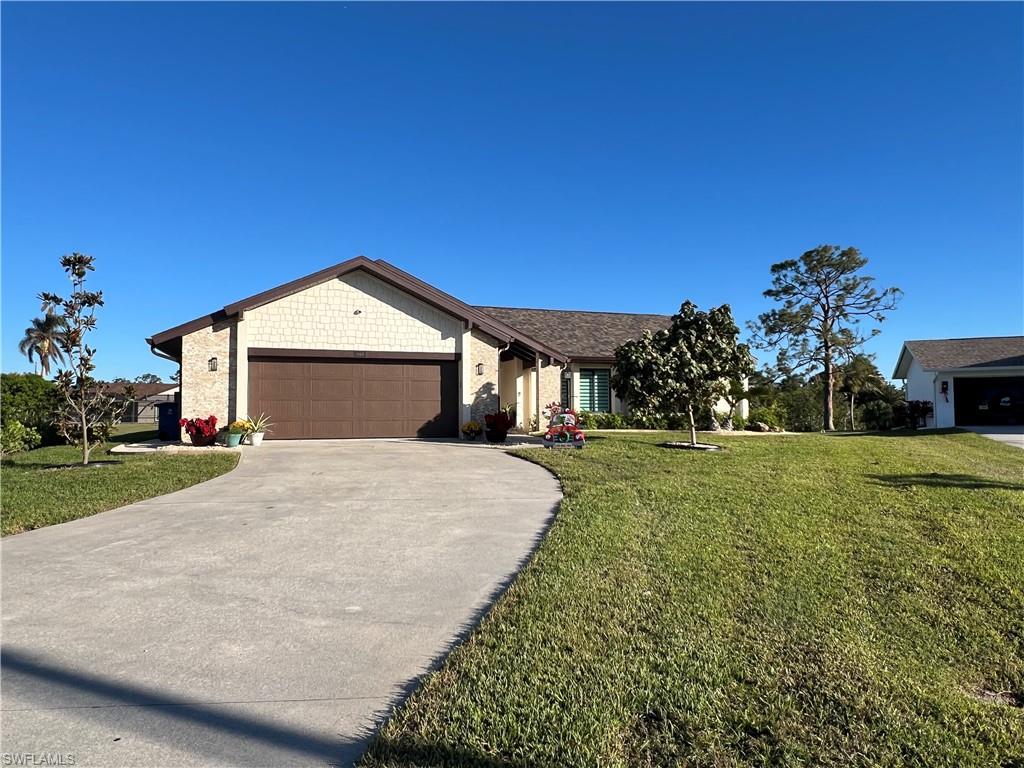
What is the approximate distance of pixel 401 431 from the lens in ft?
53.0

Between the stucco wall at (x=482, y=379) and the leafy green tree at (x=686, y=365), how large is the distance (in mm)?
4171

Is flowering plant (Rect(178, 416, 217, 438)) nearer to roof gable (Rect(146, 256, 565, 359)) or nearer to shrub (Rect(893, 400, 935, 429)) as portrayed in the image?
roof gable (Rect(146, 256, 565, 359))

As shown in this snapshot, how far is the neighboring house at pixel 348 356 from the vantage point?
48.6 feet

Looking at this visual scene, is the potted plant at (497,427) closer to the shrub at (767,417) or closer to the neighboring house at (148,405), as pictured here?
the shrub at (767,417)

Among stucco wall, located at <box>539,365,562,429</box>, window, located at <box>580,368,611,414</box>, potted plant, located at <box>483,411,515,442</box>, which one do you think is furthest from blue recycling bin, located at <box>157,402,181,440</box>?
window, located at <box>580,368,611,414</box>

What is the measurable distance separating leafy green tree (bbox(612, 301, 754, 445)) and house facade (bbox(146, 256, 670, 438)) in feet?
12.8

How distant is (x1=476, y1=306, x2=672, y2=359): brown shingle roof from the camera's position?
73.1 feet

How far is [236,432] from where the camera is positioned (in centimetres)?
1377

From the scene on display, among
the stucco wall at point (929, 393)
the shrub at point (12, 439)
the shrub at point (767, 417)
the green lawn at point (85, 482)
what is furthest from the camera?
the stucco wall at point (929, 393)

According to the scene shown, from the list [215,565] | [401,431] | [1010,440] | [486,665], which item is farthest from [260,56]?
[1010,440]

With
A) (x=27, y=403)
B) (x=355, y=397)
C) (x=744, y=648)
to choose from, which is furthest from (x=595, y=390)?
(x=27, y=403)

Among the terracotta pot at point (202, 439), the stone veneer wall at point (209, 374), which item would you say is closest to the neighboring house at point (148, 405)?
the stone veneer wall at point (209, 374)

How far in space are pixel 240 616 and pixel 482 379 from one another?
42.2 ft

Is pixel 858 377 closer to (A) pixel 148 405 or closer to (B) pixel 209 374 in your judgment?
(B) pixel 209 374
